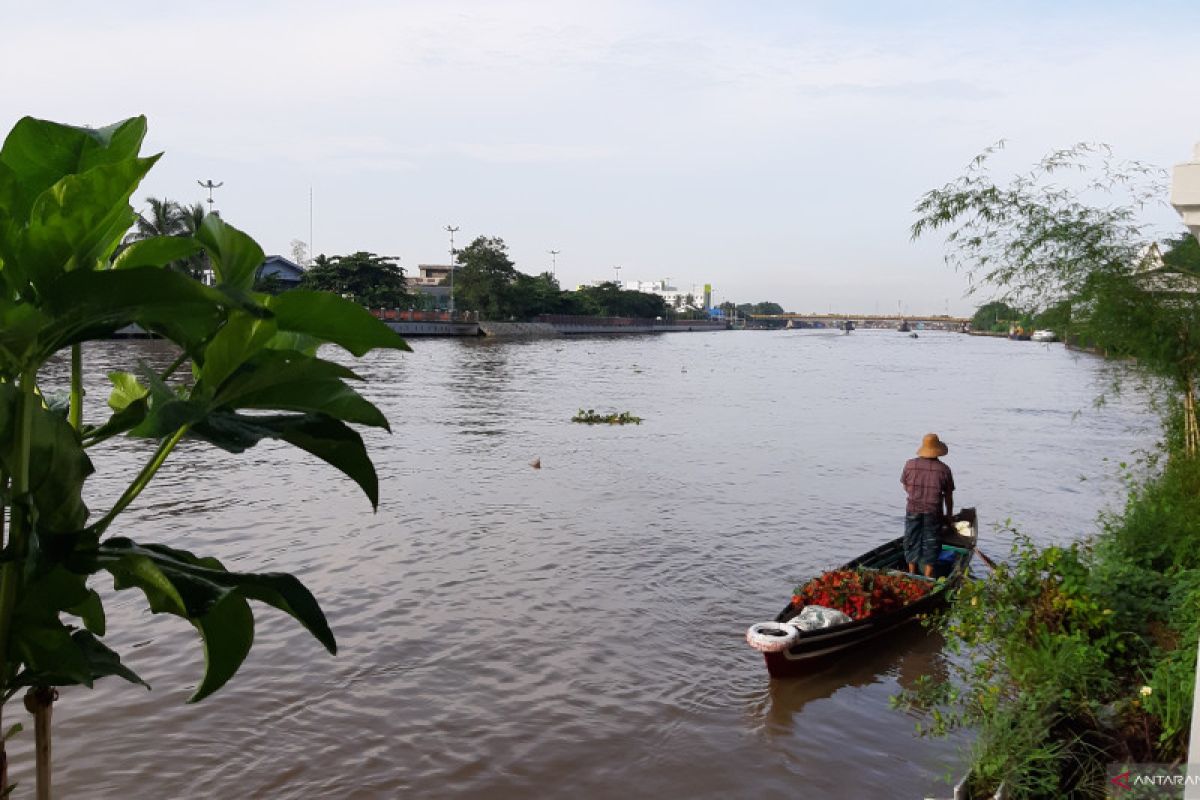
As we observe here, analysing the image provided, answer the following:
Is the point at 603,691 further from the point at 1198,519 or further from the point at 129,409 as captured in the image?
the point at 129,409

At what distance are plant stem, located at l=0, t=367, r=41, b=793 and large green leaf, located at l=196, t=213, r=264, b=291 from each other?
34 cm

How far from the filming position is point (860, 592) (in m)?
9.64

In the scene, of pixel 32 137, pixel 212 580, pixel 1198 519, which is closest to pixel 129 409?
pixel 212 580

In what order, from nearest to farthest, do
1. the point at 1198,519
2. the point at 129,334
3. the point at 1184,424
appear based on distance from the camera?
the point at 1198,519, the point at 1184,424, the point at 129,334

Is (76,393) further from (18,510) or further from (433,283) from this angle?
(433,283)

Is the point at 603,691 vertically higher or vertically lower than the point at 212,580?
lower

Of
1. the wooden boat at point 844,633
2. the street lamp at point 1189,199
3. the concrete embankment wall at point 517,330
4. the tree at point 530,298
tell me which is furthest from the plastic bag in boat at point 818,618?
the tree at point 530,298

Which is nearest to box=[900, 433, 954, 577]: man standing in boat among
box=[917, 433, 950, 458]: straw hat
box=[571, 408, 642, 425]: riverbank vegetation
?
box=[917, 433, 950, 458]: straw hat

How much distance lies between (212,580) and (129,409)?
34 centimetres

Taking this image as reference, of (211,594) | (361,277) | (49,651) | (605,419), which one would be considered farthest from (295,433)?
(361,277)

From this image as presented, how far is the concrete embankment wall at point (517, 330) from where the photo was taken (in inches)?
3752

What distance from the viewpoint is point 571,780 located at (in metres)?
7.58

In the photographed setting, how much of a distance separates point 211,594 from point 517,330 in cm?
9915

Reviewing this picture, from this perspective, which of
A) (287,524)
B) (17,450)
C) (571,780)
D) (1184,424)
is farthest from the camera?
(287,524)
